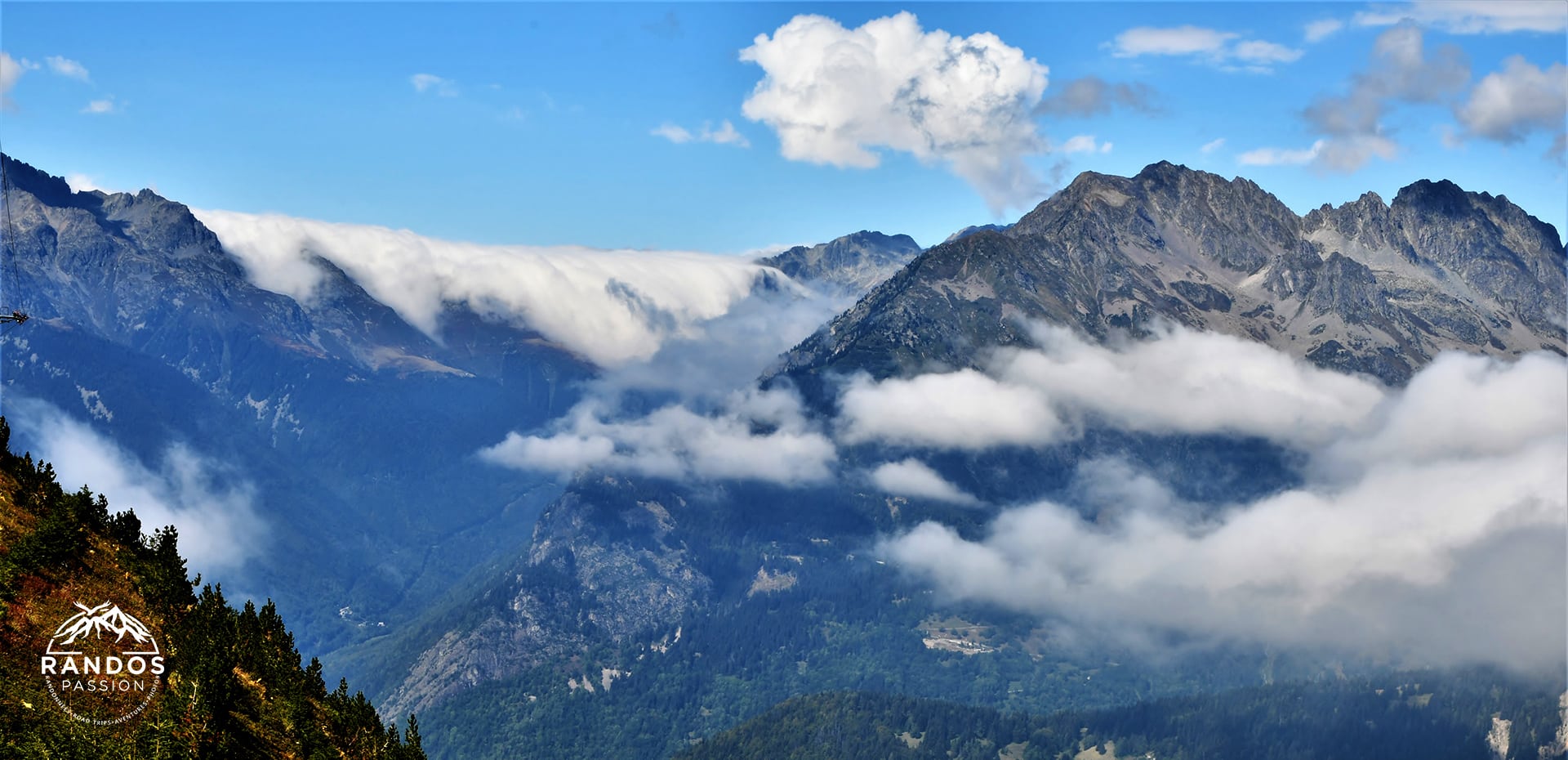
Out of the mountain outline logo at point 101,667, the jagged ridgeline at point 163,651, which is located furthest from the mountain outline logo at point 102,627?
the jagged ridgeline at point 163,651

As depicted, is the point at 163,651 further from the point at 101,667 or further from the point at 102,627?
the point at 101,667

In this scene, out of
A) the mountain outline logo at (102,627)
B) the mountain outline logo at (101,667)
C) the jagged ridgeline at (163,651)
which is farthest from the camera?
the mountain outline logo at (102,627)

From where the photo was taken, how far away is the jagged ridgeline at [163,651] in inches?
3892

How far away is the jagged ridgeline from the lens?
98.9m

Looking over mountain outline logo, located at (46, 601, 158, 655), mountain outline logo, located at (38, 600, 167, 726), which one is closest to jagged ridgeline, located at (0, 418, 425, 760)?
mountain outline logo, located at (38, 600, 167, 726)

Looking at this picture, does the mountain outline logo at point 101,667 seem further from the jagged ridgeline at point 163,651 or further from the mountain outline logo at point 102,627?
the jagged ridgeline at point 163,651

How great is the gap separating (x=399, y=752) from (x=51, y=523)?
42049mm

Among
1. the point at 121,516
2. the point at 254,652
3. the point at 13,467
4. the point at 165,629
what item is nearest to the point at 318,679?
the point at 254,652

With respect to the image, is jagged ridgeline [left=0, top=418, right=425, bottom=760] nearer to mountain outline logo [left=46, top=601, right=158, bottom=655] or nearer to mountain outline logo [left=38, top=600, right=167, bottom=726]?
mountain outline logo [left=38, top=600, right=167, bottom=726]

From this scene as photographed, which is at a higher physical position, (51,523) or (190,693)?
(51,523)

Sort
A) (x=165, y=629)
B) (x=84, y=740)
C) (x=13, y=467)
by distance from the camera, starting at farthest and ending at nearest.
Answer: (x=13, y=467) → (x=165, y=629) → (x=84, y=740)

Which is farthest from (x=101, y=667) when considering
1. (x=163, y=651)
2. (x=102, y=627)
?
(x=163, y=651)

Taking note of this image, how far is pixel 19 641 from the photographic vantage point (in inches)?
4311

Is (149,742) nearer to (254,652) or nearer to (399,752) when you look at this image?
(399,752)
